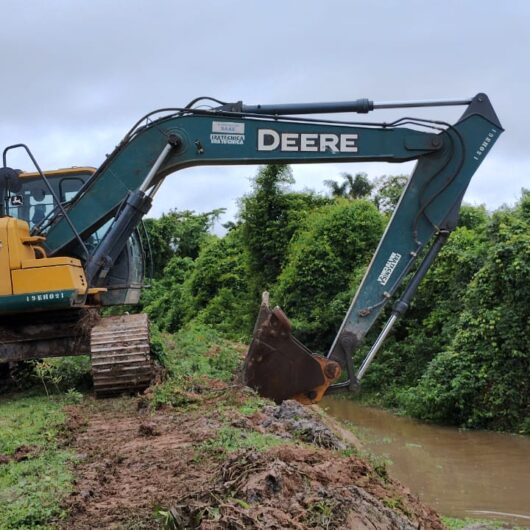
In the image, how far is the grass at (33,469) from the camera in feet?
15.7

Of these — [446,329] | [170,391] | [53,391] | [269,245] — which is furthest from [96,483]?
[269,245]

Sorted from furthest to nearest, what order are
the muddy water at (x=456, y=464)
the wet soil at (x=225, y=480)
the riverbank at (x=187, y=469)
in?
the muddy water at (x=456, y=464)
the riverbank at (x=187, y=469)
the wet soil at (x=225, y=480)

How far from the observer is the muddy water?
8.93 metres

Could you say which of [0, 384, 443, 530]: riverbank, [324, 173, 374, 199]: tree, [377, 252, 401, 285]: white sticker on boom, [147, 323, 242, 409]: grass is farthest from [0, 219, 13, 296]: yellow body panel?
[324, 173, 374, 199]: tree

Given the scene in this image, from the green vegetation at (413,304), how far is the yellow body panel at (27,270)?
2.61 metres

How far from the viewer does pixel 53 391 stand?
10.0 metres

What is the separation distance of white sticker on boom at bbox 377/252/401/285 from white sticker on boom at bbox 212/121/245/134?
2176 mm

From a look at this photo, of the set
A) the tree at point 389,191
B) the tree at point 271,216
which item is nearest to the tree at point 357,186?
the tree at point 389,191

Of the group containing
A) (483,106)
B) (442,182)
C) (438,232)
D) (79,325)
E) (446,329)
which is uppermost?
(483,106)

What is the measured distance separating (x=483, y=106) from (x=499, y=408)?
6.54 meters

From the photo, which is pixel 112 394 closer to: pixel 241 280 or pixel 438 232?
pixel 438 232

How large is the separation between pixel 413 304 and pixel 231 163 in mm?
10576

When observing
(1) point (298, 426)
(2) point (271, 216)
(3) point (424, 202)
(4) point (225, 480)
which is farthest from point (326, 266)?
(4) point (225, 480)

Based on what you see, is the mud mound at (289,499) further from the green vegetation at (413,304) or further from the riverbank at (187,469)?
the green vegetation at (413,304)
